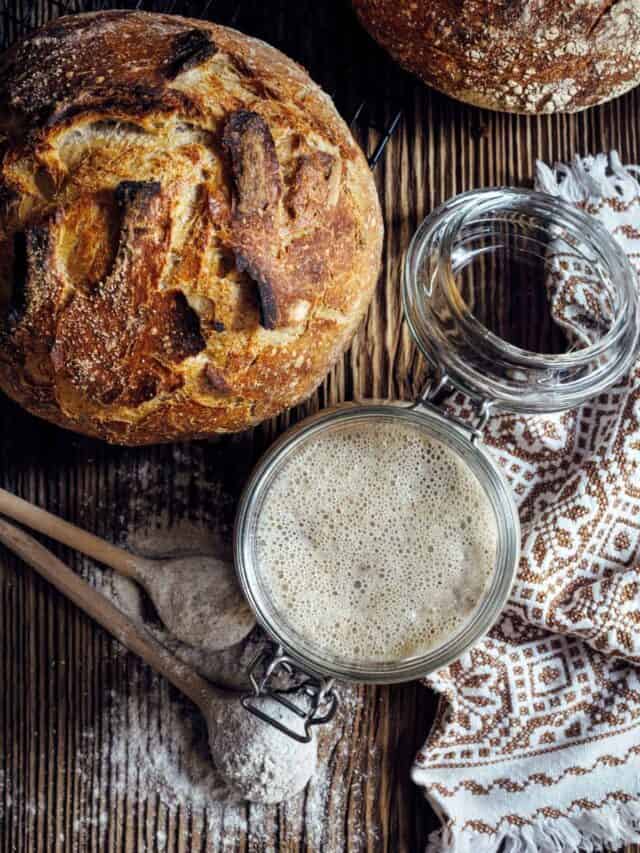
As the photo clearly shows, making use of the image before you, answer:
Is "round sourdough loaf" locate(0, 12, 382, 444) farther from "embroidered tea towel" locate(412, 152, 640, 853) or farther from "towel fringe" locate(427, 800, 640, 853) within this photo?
"towel fringe" locate(427, 800, 640, 853)

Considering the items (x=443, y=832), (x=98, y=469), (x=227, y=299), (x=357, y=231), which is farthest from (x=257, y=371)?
(x=443, y=832)

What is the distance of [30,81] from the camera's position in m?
1.02

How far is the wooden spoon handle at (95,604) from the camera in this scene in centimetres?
136

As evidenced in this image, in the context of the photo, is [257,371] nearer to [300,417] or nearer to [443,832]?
[300,417]

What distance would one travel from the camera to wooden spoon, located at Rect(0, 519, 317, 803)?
1.28m

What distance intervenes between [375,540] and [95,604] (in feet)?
1.45

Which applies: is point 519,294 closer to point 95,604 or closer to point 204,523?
point 204,523

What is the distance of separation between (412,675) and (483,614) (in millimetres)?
127

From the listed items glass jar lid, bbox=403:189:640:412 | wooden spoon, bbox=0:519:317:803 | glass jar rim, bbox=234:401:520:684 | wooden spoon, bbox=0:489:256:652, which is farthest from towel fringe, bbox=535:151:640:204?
wooden spoon, bbox=0:519:317:803

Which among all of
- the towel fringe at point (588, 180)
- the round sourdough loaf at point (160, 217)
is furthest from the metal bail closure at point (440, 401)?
the towel fringe at point (588, 180)

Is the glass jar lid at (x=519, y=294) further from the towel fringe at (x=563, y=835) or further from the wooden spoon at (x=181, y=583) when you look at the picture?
the towel fringe at (x=563, y=835)

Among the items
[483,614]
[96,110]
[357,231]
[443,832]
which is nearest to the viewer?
[96,110]

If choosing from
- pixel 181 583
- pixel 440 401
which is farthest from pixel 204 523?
pixel 440 401

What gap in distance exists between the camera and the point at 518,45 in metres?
1.19
